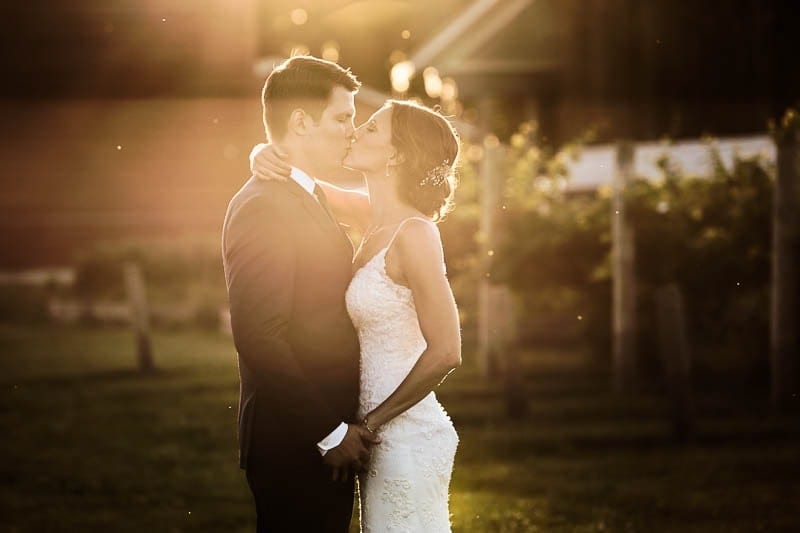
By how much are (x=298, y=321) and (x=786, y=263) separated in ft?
24.7

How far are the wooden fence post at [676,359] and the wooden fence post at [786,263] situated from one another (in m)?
1.18

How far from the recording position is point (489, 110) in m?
17.2

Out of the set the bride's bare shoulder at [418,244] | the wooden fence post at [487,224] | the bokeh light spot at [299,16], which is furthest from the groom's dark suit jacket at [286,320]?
the bokeh light spot at [299,16]

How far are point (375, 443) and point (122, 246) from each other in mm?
20638

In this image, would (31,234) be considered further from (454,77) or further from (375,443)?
(375,443)

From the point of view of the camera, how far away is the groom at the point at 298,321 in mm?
4562

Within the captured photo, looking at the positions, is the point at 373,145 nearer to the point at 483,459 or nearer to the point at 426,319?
the point at 426,319

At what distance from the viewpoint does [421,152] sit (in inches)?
196

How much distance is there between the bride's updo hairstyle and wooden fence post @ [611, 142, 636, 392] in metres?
8.38

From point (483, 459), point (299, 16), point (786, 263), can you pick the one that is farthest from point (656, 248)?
point (299, 16)

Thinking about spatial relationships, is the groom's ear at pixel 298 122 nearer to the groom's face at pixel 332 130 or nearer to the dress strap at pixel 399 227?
the groom's face at pixel 332 130

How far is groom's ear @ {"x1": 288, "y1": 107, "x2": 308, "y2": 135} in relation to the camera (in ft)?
15.9

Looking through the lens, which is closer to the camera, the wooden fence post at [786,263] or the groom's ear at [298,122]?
the groom's ear at [298,122]

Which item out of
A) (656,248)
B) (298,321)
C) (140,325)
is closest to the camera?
(298,321)
